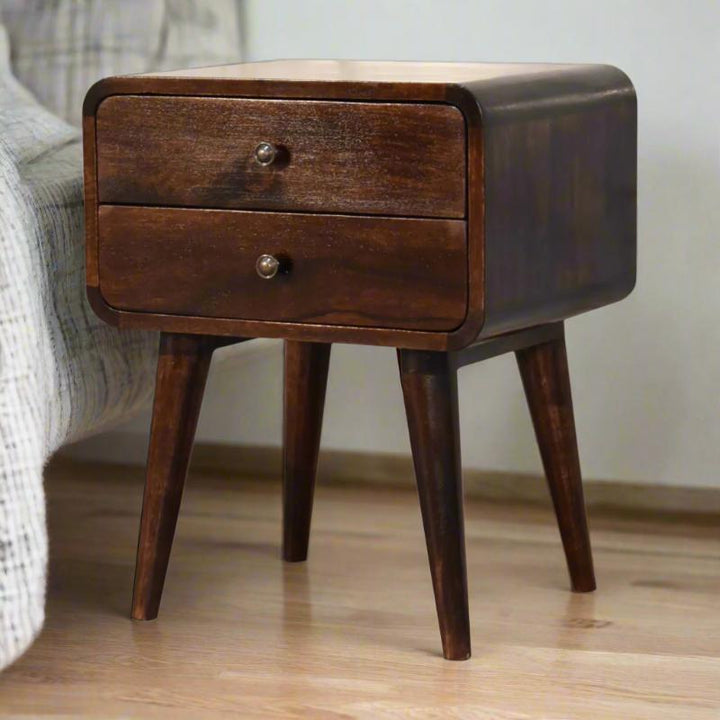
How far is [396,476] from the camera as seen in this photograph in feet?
5.91

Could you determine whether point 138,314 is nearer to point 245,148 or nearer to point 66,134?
point 245,148

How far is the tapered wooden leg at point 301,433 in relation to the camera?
1458 millimetres

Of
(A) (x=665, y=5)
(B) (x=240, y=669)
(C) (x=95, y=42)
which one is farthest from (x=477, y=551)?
(C) (x=95, y=42)

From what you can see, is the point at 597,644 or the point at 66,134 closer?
the point at 597,644

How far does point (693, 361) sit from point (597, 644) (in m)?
0.51

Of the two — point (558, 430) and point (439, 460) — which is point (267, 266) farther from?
point (558, 430)

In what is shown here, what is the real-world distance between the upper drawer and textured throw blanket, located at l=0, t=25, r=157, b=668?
0.09 metres

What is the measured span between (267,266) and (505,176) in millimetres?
208

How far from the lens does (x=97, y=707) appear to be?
3.71 ft

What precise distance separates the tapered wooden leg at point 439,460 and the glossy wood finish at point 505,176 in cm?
4

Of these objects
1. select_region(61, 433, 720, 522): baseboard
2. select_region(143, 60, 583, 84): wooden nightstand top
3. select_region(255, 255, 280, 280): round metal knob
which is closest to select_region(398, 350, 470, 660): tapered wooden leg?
select_region(255, 255, 280, 280): round metal knob

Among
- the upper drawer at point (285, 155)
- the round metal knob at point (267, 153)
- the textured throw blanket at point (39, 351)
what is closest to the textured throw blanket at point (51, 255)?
the textured throw blanket at point (39, 351)

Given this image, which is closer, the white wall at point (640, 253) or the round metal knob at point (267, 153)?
the round metal knob at point (267, 153)

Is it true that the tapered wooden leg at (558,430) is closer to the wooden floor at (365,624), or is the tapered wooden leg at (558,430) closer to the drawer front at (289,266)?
the wooden floor at (365,624)
